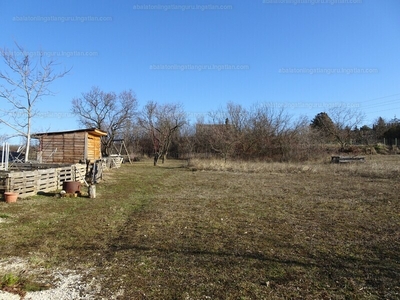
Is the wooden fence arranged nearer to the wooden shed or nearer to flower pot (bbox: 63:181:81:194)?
flower pot (bbox: 63:181:81:194)

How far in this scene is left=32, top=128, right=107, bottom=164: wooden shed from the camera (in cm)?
2090

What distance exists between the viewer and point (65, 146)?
2122 cm

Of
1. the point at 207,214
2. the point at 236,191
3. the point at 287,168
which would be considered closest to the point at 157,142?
the point at 287,168

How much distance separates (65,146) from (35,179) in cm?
1205

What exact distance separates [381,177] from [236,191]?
31.2 ft

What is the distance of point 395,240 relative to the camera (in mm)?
5375

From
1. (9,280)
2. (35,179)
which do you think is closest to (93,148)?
(35,179)

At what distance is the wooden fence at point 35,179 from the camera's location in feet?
30.0

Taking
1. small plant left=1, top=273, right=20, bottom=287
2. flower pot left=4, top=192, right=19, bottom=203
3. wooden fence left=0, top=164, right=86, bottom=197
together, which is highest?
wooden fence left=0, top=164, right=86, bottom=197

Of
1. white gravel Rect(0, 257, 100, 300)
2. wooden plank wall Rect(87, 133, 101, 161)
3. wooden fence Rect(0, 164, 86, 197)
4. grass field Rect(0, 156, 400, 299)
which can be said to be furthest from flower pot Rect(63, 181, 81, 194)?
wooden plank wall Rect(87, 133, 101, 161)

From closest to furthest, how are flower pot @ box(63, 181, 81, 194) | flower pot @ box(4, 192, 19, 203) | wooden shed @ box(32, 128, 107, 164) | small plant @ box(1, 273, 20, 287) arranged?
small plant @ box(1, 273, 20, 287)
flower pot @ box(4, 192, 19, 203)
flower pot @ box(63, 181, 81, 194)
wooden shed @ box(32, 128, 107, 164)

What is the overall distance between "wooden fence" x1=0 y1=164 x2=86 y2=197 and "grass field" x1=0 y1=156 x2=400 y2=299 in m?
0.74

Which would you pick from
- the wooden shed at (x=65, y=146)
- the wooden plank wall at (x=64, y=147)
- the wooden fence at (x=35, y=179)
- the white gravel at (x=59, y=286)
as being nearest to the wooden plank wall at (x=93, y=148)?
the wooden shed at (x=65, y=146)

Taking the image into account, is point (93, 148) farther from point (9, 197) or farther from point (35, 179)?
point (9, 197)
